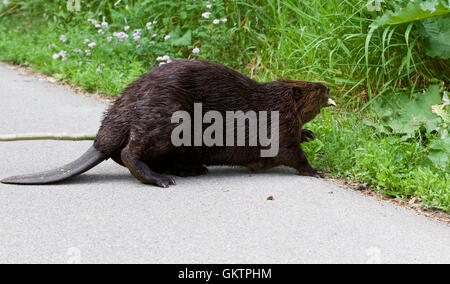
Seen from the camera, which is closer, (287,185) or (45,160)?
(287,185)

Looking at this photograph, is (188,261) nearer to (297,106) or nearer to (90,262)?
(90,262)

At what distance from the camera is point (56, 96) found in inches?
294

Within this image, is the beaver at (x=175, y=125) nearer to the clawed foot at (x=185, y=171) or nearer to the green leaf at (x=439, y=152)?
the clawed foot at (x=185, y=171)

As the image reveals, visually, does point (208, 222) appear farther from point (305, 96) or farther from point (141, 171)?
point (305, 96)

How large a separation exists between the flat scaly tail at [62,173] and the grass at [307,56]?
5.41 ft

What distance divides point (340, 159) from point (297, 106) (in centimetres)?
52

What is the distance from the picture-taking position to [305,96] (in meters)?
4.62

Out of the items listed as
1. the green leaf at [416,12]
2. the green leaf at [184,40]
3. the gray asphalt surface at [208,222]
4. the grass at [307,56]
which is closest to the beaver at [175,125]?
the gray asphalt surface at [208,222]

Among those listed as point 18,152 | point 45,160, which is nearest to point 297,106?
point 45,160

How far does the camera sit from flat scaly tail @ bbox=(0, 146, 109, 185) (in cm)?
426

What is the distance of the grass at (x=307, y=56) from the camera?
14.9 ft

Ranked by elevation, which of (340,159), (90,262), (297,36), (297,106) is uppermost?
(297,36)

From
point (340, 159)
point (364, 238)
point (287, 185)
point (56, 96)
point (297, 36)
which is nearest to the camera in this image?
point (364, 238)

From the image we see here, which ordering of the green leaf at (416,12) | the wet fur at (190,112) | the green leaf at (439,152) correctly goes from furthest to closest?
the green leaf at (416,12)
the green leaf at (439,152)
the wet fur at (190,112)
